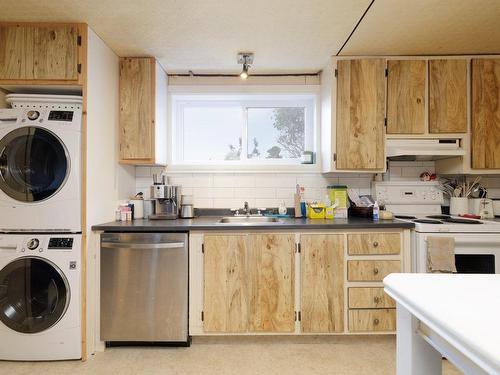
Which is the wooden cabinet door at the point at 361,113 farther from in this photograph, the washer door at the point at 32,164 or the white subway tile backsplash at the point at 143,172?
the washer door at the point at 32,164

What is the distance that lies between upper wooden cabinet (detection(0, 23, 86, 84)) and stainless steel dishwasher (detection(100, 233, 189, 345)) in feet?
3.93

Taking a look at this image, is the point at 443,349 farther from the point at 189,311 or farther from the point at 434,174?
the point at 434,174

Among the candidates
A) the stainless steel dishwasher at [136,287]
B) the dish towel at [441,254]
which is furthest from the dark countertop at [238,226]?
the dish towel at [441,254]

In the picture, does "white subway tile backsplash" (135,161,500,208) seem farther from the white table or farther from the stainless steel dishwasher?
the white table

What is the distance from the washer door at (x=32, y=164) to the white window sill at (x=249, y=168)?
1002 mm

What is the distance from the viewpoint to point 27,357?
76.8 inches

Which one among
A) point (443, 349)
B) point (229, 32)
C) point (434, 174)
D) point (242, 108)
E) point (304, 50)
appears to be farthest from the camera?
point (242, 108)

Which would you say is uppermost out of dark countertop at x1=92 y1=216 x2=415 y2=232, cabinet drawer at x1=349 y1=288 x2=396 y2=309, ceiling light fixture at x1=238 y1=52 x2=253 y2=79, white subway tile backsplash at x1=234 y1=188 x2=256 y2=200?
ceiling light fixture at x1=238 y1=52 x2=253 y2=79

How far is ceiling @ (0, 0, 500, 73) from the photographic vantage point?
180 centimetres

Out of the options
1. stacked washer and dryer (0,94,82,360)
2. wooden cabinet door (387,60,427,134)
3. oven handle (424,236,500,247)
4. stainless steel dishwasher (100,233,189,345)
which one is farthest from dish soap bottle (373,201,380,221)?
stacked washer and dryer (0,94,82,360)

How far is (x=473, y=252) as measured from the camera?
2061mm

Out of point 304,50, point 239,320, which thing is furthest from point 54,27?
point 239,320

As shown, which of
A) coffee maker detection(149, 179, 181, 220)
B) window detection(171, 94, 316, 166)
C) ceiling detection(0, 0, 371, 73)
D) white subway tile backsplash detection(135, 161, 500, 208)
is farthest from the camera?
window detection(171, 94, 316, 166)

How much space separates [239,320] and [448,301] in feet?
5.56
